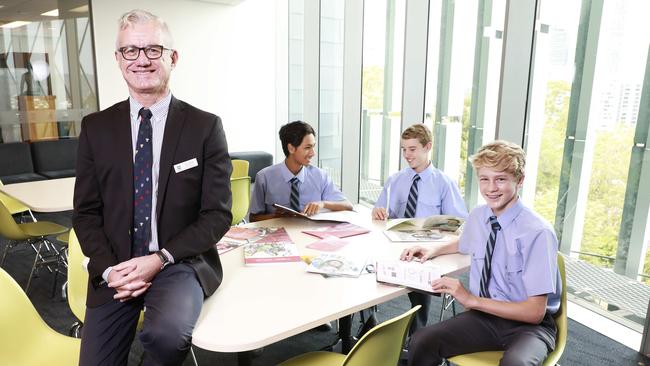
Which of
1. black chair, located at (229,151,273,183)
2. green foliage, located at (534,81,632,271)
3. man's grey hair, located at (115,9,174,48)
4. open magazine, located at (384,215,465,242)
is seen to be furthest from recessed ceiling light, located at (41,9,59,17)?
green foliage, located at (534,81,632,271)

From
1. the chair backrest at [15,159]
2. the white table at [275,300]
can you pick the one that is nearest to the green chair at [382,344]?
the white table at [275,300]

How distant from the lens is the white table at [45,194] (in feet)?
11.1

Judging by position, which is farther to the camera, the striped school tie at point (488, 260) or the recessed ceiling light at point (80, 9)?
the recessed ceiling light at point (80, 9)

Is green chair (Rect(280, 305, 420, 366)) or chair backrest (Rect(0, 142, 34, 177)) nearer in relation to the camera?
green chair (Rect(280, 305, 420, 366))

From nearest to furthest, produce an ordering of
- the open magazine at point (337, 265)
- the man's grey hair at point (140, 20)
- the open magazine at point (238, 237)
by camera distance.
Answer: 1. the man's grey hair at point (140, 20)
2. the open magazine at point (337, 265)
3. the open magazine at point (238, 237)

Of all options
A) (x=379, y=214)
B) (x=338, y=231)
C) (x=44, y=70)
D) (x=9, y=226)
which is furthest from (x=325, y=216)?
(x=44, y=70)

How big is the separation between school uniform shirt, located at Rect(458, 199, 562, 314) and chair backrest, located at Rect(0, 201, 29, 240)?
3.30m

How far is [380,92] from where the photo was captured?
5.93m

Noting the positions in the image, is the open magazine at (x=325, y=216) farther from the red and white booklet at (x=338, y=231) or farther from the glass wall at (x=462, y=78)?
the glass wall at (x=462, y=78)

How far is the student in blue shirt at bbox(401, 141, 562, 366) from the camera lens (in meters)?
1.88

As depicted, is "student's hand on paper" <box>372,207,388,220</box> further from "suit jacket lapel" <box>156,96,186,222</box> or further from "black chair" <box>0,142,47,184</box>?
"black chair" <box>0,142,47,184</box>

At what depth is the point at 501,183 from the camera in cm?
202

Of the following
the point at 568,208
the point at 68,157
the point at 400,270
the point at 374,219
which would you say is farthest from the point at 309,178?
the point at 68,157

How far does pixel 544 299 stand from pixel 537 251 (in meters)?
0.20
